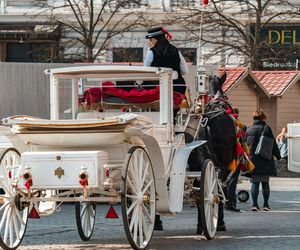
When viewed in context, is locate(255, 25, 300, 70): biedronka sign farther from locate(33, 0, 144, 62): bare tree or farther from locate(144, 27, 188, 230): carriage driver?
locate(144, 27, 188, 230): carriage driver

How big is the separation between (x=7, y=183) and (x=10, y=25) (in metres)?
30.9

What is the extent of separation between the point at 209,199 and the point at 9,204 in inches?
107

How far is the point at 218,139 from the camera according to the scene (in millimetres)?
13953

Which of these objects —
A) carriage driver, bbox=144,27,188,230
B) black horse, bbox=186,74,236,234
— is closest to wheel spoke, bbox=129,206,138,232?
carriage driver, bbox=144,27,188,230

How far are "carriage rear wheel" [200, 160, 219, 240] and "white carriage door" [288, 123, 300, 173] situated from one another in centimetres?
1335

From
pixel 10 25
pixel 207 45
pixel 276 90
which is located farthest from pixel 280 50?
pixel 10 25

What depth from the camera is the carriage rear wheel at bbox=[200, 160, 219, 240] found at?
12.4 metres

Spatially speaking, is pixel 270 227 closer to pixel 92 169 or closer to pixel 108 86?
pixel 108 86

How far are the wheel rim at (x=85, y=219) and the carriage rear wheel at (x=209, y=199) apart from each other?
4.85 feet

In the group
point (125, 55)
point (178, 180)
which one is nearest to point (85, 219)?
point (178, 180)

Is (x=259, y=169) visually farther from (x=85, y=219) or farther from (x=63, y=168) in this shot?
(x=63, y=168)

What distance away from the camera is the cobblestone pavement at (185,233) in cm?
1217

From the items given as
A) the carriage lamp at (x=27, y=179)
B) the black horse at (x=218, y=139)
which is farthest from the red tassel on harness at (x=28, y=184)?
the black horse at (x=218, y=139)

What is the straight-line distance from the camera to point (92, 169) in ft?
34.8
